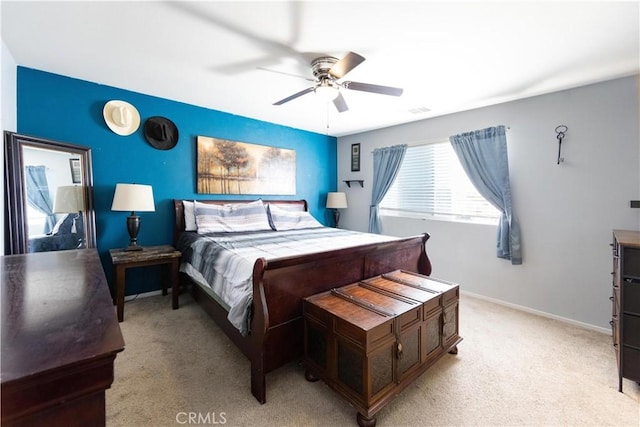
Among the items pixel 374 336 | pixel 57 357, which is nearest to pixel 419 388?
pixel 374 336

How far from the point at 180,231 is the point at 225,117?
1726 mm

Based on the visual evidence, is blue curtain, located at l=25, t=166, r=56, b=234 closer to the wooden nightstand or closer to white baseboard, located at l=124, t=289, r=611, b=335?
the wooden nightstand

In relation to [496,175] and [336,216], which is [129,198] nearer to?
[336,216]

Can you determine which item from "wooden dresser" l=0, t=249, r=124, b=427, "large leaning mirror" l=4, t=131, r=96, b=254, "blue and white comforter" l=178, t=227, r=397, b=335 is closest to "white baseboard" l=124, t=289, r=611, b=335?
"blue and white comforter" l=178, t=227, r=397, b=335

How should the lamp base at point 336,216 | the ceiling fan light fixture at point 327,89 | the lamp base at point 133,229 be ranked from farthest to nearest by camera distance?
the lamp base at point 336,216
the lamp base at point 133,229
the ceiling fan light fixture at point 327,89

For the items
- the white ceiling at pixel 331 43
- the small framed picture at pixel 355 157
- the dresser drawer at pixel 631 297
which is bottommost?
the dresser drawer at pixel 631 297

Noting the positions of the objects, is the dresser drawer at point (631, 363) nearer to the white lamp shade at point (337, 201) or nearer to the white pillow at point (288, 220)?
the white pillow at point (288, 220)

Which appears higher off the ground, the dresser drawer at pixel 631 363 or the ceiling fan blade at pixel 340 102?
the ceiling fan blade at pixel 340 102

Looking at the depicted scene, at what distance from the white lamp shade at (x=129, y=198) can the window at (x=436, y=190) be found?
3.46 meters

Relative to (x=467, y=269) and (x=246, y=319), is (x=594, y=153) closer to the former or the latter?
(x=467, y=269)

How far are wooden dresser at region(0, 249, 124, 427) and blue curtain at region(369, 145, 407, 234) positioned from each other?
4023 mm

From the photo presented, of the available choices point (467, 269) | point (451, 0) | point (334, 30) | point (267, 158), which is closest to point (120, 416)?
point (334, 30)

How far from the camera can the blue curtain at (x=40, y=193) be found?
241cm

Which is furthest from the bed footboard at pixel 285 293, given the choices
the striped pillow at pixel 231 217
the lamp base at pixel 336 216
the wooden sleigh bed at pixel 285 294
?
the lamp base at pixel 336 216
